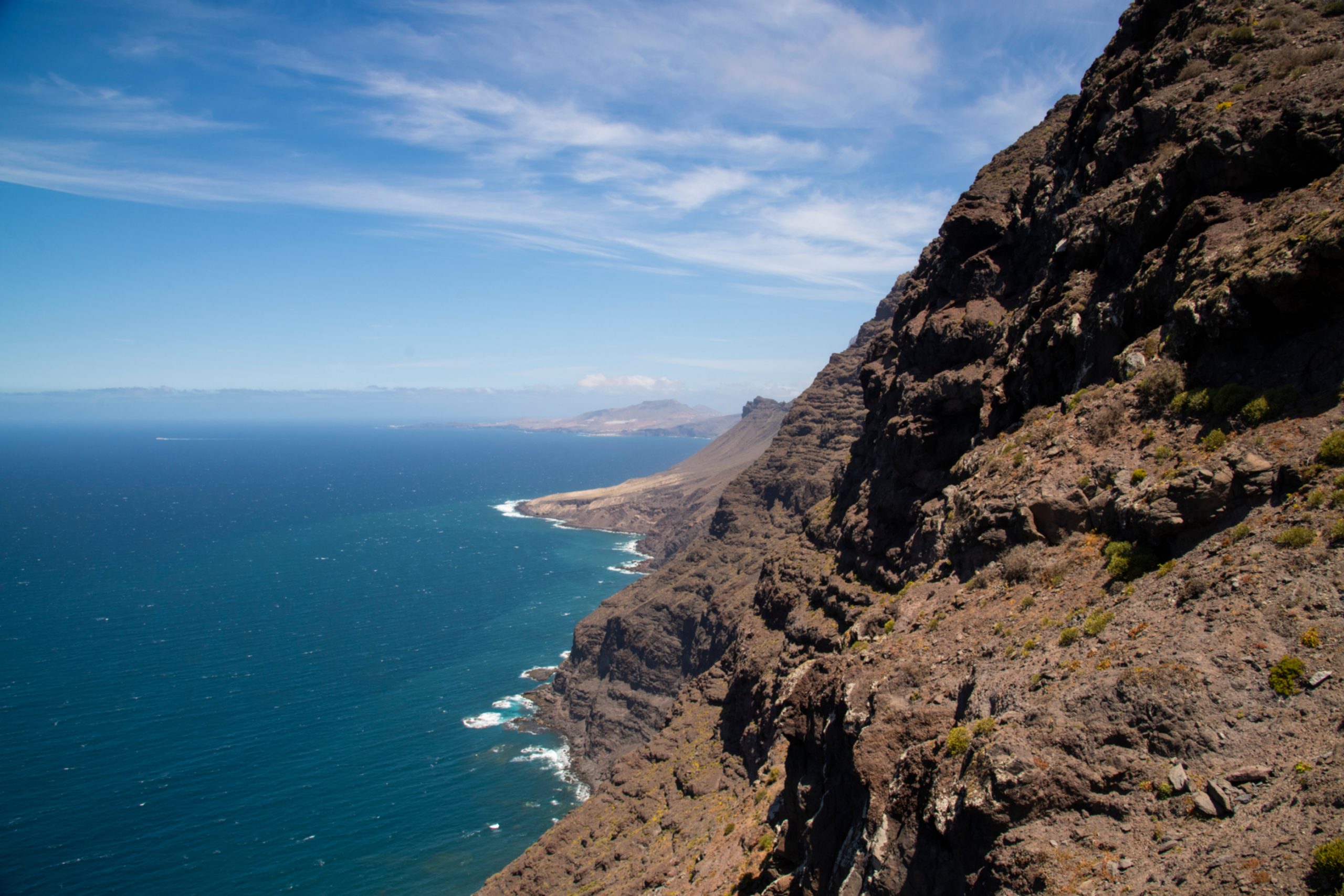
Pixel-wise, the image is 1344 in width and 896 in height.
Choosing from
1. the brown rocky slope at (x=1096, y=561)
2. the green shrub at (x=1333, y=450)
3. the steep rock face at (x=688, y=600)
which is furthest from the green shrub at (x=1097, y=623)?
the steep rock face at (x=688, y=600)

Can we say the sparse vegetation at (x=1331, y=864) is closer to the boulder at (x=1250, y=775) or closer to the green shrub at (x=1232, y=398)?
the boulder at (x=1250, y=775)

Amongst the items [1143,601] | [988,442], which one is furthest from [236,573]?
[1143,601]

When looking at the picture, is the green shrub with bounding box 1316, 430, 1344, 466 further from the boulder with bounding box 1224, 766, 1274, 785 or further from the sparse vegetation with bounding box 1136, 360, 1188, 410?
the boulder with bounding box 1224, 766, 1274, 785

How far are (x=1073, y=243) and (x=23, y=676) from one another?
388ft

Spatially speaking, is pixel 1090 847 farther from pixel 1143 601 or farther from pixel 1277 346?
pixel 1277 346

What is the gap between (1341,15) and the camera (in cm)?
2520

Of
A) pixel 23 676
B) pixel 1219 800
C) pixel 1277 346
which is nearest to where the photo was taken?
pixel 1219 800

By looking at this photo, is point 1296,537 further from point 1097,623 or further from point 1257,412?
point 1257,412

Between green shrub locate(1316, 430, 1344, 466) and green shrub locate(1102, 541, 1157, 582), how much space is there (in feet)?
13.4

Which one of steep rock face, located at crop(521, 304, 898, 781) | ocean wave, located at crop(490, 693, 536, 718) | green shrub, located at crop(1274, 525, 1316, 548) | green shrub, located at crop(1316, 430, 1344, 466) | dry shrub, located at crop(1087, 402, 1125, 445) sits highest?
dry shrub, located at crop(1087, 402, 1125, 445)

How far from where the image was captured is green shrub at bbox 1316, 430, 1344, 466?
1565 cm

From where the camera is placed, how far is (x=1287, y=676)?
12797mm

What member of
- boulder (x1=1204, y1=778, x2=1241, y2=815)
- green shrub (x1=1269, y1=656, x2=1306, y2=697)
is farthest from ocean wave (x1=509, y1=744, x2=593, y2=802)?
green shrub (x1=1269, y1=656, x2=1306, y2=697)

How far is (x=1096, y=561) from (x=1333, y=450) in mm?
6071
